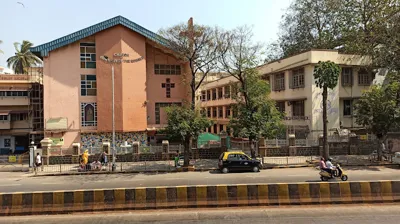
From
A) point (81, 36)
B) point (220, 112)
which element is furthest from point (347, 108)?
point (81, 36)

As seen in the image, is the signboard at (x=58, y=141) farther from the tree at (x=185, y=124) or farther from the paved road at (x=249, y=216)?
the paved road at (x=249, y=216)

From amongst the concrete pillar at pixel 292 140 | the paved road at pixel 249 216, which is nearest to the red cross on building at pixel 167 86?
the concrete pillar at pixel 292 140

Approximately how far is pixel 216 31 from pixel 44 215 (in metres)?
20.2

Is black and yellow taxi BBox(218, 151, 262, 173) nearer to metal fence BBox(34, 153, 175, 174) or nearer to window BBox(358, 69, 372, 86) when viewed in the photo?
metal fence BBox(34, 153, 175, 174)

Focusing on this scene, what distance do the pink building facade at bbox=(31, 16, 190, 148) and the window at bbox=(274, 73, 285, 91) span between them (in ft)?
46.9

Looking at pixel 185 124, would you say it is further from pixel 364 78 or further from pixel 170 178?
pixel 364 78

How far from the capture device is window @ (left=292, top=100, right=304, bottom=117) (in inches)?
1286

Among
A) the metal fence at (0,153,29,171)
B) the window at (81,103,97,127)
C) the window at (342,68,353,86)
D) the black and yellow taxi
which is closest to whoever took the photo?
the black and yellow taxi

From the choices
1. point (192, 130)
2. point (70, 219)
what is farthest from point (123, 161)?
point (70, 219)

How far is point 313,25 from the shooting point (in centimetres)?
4253

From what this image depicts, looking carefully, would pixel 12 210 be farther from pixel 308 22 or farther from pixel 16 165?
pixel 308 22

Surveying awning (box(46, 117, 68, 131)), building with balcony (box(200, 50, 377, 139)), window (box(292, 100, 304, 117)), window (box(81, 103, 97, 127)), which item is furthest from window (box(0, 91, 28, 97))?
window (box(292, 100, 304, 117))

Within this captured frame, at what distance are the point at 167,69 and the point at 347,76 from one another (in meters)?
19.5

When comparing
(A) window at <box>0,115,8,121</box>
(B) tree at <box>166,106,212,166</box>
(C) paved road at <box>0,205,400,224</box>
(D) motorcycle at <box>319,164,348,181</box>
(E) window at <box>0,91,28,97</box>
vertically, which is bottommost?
(C) paved road at <box>0,205,400,224</box>
